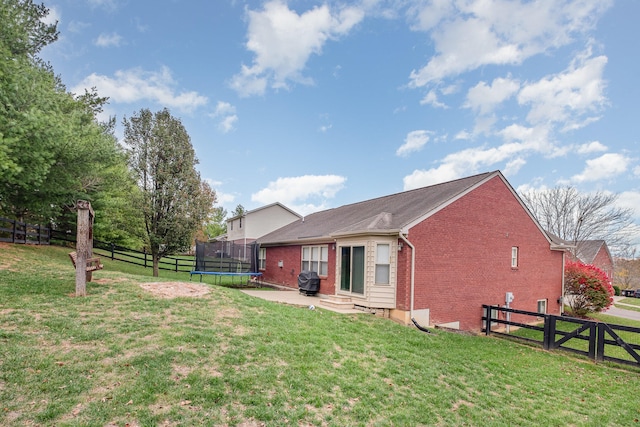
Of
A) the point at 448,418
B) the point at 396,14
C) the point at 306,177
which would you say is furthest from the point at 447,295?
the point at 306,177

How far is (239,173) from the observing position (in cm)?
2817

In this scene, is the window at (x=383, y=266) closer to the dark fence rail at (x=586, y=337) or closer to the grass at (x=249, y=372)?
the grass at (x=249, y=372)

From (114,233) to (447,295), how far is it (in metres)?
24.0

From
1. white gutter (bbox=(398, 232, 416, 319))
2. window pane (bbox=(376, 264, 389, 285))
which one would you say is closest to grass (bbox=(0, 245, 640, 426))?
white gutter (bbox=(398, 232, 416, 319))

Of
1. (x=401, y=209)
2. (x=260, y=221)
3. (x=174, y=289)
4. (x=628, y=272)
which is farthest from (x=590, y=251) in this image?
(x=174, y=289)

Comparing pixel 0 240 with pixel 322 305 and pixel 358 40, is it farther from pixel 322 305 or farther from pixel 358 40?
pixel 358 40

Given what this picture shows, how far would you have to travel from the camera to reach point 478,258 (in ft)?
42.4

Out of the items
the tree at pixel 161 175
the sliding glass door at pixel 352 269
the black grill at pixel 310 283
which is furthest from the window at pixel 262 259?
the sliding glass door at pixel 352 269

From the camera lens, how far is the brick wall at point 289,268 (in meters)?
14.3

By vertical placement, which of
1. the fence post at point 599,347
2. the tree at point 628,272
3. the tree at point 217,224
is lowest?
the tree at point 628,272

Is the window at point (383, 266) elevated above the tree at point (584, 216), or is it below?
below

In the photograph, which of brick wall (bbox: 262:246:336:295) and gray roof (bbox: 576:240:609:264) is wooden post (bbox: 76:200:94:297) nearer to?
brick wall (bbox: 262:246:336:295)

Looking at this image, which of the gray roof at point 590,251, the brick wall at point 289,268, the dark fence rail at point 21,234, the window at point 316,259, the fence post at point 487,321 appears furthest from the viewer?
the gray roof at point 590,251

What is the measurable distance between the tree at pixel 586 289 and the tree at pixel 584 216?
10.8m
